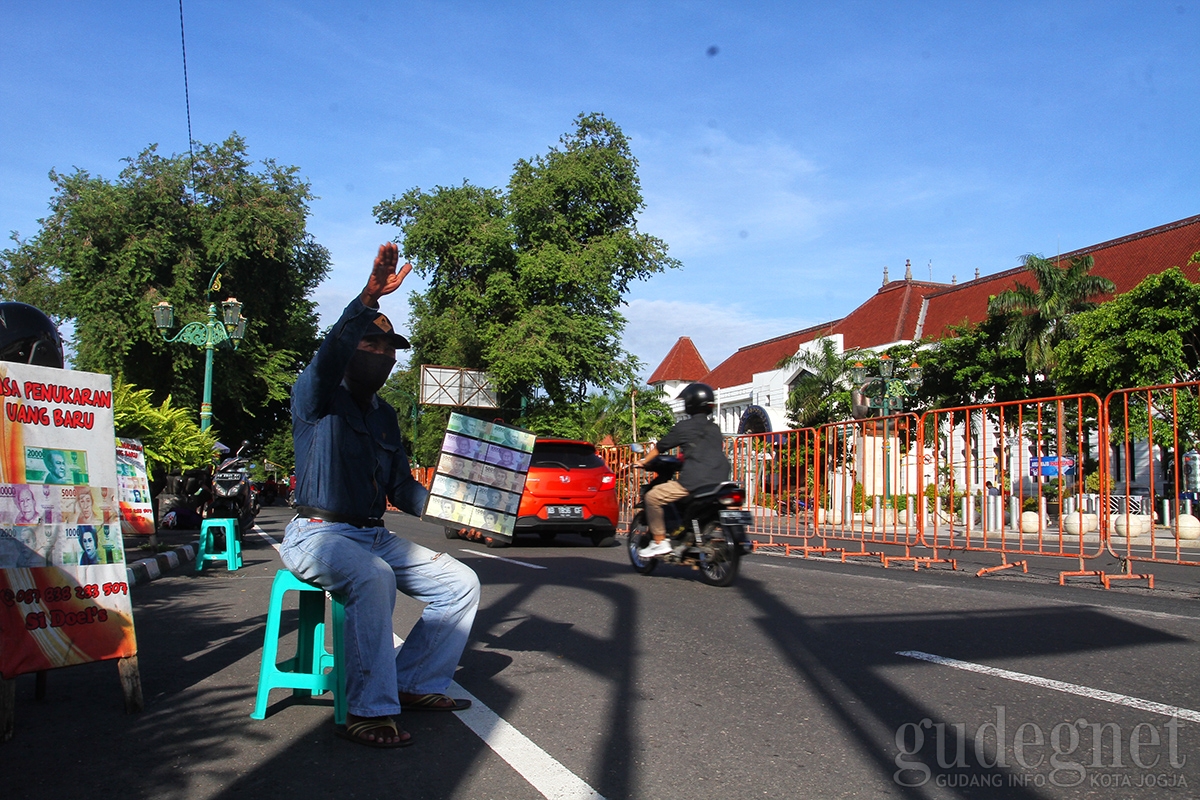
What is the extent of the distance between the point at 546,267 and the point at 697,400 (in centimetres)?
2886

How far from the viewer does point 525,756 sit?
140 inches

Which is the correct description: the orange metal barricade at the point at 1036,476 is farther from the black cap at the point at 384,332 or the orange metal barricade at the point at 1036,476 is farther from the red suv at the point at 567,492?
the black cap at the point at 384,332

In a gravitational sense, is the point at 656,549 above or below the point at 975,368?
below

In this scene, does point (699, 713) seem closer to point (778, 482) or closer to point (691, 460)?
point (691, 460)

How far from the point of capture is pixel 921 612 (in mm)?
6910

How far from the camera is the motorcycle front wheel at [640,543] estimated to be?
32.0 feet

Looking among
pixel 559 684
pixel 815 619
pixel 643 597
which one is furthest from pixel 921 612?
pixel 559 684

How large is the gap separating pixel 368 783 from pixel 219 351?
31641 mm

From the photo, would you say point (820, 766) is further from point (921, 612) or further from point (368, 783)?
point (921, 612)

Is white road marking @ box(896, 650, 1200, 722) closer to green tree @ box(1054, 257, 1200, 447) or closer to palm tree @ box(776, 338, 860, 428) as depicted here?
green tree @ box(1054, 257, 1200, 447)

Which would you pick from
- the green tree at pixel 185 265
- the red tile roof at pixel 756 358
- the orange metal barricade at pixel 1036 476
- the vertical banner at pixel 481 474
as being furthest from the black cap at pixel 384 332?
the red tile roof at pixel 756 358

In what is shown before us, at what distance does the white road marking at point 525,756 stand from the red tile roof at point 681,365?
289ft

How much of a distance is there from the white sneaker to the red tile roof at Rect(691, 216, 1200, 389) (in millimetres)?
32038

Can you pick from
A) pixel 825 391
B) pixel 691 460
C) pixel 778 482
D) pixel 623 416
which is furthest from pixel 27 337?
pixel 623 416
